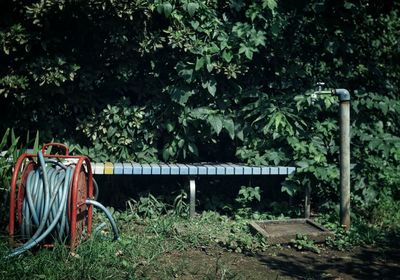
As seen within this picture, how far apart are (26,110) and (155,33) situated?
6.54 feet

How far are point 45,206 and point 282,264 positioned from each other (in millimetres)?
2261

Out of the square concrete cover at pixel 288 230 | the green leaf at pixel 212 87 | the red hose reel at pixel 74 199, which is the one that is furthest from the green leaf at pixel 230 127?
the red hose reel at pixel 74 199

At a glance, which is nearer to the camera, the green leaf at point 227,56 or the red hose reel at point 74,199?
the red hose reel at point 74,199

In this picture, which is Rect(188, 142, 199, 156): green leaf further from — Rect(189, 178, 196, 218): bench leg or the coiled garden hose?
the coiled garden hose

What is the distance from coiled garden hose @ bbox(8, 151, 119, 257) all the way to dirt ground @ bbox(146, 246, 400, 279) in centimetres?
96

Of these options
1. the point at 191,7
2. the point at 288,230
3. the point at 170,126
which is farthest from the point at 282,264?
the point at 191,7

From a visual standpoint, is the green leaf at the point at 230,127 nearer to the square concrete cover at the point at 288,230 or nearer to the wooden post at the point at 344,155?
the square concrete cover at the point at 288,230

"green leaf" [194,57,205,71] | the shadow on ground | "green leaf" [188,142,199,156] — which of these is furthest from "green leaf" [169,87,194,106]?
the shadow on ground

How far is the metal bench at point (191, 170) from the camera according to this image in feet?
17.1

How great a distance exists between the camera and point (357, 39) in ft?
20.6

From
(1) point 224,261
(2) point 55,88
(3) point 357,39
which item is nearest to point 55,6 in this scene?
(2) point 55,88

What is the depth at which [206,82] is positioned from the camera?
5598 mm

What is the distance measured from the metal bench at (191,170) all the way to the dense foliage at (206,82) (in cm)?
22

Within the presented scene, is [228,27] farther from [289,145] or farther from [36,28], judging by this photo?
[36,28]
